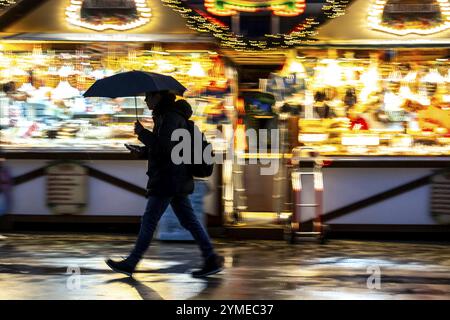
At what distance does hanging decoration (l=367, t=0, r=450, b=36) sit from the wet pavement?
110 inches

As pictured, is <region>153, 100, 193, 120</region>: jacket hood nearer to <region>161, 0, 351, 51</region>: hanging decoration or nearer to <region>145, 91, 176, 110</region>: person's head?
<region>145, 91, 176, 110</region>: person's head

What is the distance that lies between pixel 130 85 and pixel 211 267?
1.94 m

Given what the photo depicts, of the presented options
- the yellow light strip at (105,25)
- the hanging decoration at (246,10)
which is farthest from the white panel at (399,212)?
the yellow light strip at (105,25)

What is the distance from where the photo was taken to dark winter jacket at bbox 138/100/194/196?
8594mm

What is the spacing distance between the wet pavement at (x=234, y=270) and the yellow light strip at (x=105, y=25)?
9.11 feet

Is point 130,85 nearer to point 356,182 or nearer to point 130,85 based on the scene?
point 130,85

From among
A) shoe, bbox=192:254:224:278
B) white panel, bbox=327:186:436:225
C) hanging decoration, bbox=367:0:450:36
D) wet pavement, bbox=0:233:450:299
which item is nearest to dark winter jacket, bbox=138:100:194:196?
shoe, bbox=192:254:224:278

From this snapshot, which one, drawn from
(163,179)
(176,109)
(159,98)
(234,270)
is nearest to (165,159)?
(163,179)

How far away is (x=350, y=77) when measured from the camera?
1231 centimetres

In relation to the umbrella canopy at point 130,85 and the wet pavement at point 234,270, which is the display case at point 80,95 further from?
the umbrella canopy at point 130,85

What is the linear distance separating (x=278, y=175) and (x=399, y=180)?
63.8 inches

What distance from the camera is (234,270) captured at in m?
9.47
